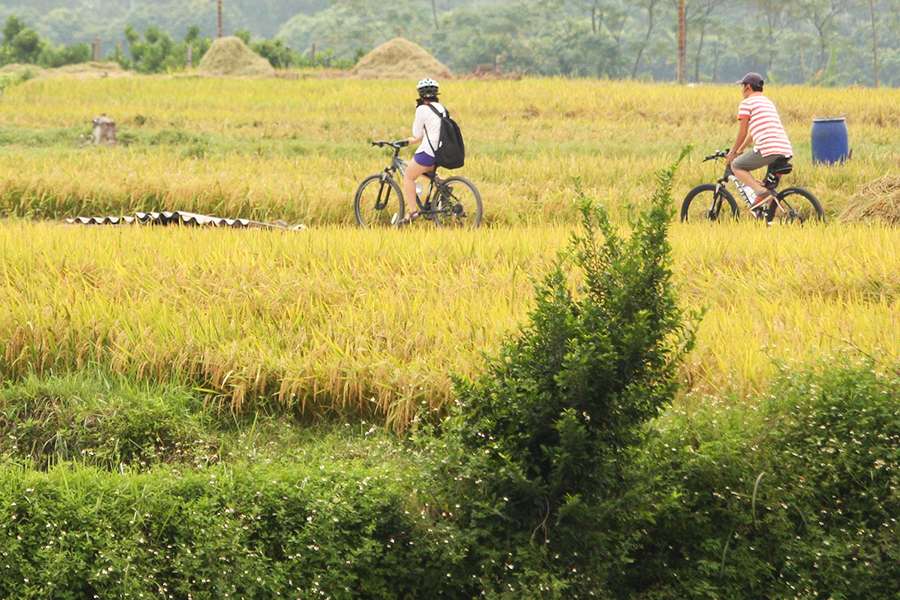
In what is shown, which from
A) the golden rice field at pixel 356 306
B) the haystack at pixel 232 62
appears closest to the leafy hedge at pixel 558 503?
the golden rice field at pixel 356 306

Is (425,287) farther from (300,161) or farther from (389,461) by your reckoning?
(300,161)

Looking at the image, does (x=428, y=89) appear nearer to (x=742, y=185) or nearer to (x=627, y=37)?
(x=742, y=185)

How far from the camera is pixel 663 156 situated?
16375 mm

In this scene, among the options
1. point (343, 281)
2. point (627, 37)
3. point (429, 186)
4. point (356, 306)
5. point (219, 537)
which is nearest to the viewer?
point (219, 537)

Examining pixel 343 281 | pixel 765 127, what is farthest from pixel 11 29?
pixel 343 281

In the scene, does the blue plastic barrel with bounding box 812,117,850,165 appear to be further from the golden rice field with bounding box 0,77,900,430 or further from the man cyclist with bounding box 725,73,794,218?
the man cyclist with bounding box 725,73,794,218

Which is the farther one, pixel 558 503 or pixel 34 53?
pixel 34 53

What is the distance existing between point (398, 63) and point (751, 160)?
23.5m

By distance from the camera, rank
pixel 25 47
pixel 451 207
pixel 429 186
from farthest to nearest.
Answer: pixel 25 47
pixel 429 186
pixel 451 207

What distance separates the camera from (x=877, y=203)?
36.4 ft

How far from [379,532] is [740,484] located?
1569mm

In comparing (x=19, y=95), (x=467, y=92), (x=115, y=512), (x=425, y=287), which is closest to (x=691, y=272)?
(x=425, y=287)

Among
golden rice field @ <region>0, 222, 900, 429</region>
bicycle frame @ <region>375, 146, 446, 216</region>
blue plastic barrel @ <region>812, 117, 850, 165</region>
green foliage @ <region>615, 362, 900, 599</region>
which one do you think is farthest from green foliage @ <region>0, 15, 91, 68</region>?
green foliage @ <region>615, 362, 900, 599</region>

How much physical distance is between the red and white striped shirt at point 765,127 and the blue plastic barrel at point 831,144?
5.10m
